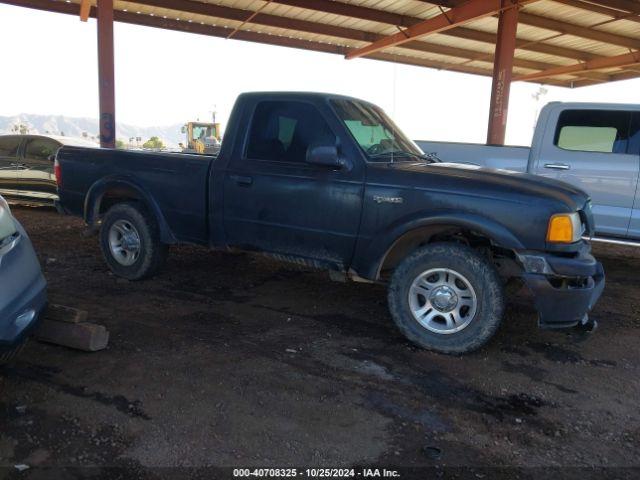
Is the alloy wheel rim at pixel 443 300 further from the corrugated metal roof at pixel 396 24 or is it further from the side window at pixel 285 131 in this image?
the corrugated metal roof at pixel 396 24

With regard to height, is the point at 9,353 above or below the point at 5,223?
below

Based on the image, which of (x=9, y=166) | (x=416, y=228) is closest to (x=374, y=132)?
(x=416, y=228)

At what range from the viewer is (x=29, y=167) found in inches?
366

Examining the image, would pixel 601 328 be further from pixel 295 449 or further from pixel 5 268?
pixel 5 268

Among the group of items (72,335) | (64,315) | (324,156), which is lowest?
(72,335)

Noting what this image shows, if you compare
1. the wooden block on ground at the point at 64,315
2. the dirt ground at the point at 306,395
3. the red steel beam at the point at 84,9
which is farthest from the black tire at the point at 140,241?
the red steel beam at the point at 84,9

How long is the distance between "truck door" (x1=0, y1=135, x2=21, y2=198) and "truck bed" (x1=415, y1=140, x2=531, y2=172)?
301 inches

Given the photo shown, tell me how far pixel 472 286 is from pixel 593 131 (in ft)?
13.2

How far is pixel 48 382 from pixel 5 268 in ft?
3.19

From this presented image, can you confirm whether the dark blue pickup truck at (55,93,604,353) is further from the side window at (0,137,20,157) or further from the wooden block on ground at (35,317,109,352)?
the side window at (0,137,20,157)

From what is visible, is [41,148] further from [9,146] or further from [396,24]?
[396,24]

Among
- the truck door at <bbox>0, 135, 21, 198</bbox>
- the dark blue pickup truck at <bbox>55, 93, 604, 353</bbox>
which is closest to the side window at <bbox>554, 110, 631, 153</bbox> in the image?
the dark blue pickup truck at <bbox>55, 93, 604, 353</bbox>

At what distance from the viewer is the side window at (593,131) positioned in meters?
6.29

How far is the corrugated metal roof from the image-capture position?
41.3 feet
